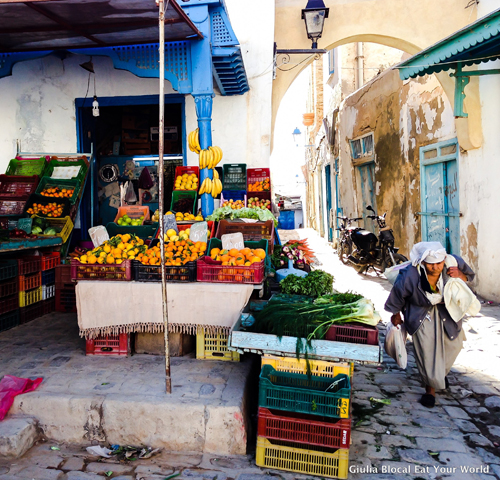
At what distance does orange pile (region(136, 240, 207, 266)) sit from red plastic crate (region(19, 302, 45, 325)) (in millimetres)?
2463

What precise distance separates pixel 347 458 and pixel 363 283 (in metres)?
6.73

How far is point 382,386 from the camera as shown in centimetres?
432

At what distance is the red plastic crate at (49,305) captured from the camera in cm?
638

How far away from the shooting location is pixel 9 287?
5629 mm

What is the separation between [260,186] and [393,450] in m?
5.90

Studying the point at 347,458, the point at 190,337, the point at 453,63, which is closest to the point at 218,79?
the point at 453,63

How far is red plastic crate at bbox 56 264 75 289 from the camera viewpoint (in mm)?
6271

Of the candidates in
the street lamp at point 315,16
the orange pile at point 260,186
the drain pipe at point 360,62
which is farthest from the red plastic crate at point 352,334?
the drain pipe at point 360,62

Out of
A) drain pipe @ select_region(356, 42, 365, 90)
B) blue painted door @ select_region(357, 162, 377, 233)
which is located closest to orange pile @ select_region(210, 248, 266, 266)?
blue painted door @ select_region(357, 162, 377, 233)

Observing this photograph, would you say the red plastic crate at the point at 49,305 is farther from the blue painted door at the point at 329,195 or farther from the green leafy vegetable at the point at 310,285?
the blue painted door at the point at 329,195

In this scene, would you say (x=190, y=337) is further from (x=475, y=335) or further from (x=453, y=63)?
(x=453, y=63)

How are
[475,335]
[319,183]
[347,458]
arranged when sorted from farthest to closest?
[319,183] < [475,335] < [347,458]

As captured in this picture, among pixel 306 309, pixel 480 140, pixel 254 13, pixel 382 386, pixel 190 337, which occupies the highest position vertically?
pixel 254 13

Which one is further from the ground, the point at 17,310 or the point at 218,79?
the point at 218,79
